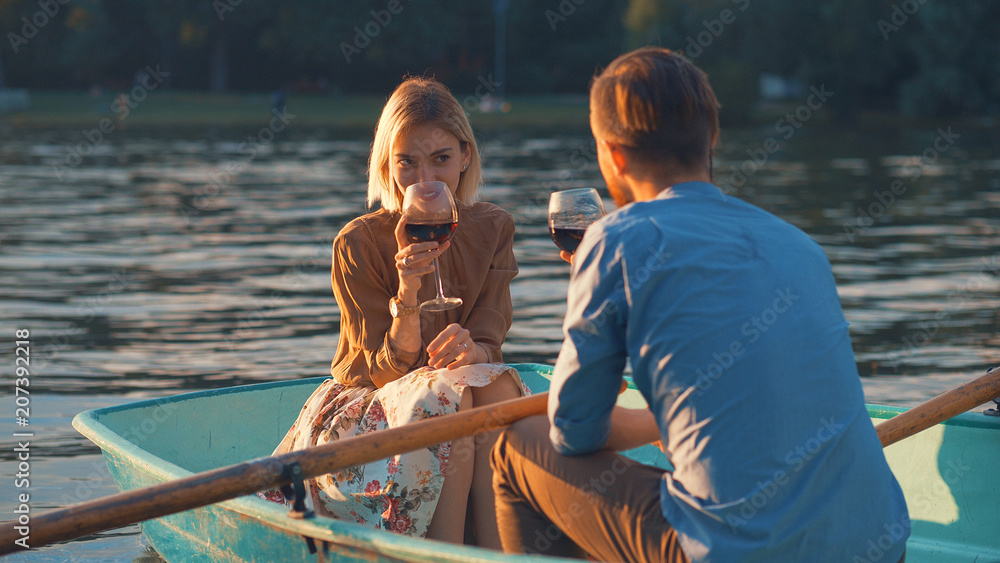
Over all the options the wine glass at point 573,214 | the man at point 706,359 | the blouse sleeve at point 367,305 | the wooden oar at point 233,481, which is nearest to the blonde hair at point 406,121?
the blouse sleeve at point 367,305

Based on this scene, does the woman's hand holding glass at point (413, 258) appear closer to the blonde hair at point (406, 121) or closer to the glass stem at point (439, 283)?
the glass stem at point (439, 283)

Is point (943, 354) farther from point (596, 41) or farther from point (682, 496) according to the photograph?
point (596, 41)

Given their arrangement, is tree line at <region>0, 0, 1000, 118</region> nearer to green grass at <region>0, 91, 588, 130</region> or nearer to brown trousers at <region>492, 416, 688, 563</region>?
green grass at <region>0, 91, 588, 130</region>

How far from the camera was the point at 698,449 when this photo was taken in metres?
2.55

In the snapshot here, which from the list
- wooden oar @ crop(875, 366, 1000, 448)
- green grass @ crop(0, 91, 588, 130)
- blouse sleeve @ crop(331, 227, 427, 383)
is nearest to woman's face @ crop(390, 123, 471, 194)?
blouse sleeve @ crop(331, 227, 427, 383)

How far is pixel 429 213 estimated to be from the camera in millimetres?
3615

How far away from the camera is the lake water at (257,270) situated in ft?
24.2

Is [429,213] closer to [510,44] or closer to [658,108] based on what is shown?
[658,108]

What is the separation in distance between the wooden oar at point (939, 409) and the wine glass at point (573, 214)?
1.08 metres

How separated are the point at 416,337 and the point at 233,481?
966 mm

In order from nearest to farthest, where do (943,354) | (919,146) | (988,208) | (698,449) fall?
(698,449), (943,354), (988,208), (919,146)

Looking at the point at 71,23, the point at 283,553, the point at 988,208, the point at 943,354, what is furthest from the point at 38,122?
the point at 283,553

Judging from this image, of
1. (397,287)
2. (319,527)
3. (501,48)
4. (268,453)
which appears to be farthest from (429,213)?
(501,48)

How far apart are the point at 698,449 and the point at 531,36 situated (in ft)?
188
